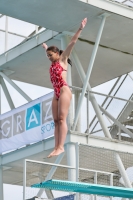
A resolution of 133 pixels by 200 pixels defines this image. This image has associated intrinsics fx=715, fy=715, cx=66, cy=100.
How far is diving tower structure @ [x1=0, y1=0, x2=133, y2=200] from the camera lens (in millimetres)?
23656

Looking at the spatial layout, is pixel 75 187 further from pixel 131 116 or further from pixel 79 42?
pixel 131 116

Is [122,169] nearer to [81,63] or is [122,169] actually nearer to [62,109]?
[81,63]

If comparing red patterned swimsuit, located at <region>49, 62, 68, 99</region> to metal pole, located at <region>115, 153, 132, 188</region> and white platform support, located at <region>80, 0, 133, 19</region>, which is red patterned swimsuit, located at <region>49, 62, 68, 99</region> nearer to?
white platform support, located at <region>80, 0, 133, 19</region>

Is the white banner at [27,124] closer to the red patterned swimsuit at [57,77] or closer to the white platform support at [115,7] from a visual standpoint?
the white platform support at [115,7]

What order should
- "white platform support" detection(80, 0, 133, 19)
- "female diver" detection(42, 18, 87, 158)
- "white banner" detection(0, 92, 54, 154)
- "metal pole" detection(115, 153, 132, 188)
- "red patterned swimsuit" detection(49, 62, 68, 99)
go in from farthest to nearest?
1. "white banner" detection(0, 92, 54, 154)
2. "metal pole" detection(115, 153, 132, 188)
3. "white platform support" detection(80, 0, 133, 19)
4. "red patterned swimsuit" detection(49, 62, 68, 99)
5. "female diver" detection(42, 18, 87, 158)

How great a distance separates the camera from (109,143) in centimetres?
2494

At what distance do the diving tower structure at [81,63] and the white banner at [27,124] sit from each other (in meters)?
0.29

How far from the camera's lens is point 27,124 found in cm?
2575

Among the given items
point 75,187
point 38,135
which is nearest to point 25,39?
point 38,135

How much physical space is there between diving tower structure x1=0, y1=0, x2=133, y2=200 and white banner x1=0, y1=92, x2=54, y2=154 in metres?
0.29

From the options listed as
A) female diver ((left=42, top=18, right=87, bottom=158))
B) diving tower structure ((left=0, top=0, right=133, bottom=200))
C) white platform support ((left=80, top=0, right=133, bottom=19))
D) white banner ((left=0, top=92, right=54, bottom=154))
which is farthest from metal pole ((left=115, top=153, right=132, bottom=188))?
female diver ((left=42, top=18, right=87, bottom=158))

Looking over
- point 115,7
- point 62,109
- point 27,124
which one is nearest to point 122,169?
point 27,124

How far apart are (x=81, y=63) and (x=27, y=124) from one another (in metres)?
4.03

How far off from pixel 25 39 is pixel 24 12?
4212mm
